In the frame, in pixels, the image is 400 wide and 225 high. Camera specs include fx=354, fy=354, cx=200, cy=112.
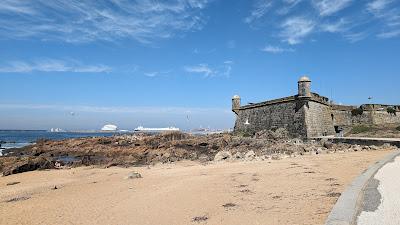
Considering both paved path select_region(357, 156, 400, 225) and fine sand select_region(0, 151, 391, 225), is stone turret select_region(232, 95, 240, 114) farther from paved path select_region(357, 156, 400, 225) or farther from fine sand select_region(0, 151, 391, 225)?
paved path select_region(357, 156, 400, 225)

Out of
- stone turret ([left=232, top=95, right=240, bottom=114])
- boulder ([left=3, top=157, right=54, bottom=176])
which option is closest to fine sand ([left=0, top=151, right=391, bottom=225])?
boulder ([left=3, top=157, right=54, bottom=176])

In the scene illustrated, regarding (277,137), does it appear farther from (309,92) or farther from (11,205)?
(11,205)

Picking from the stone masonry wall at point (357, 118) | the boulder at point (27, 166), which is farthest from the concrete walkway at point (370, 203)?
the stone masonry wall at point (357, 118)

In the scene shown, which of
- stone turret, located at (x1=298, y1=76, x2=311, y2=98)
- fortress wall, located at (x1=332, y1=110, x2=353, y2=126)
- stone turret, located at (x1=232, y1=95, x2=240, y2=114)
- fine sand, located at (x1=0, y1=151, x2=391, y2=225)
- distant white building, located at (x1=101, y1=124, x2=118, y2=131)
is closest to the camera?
fine sand, located at (x1=0, y1=151, x2=391, y2=225)

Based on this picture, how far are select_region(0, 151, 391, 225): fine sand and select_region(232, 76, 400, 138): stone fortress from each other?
17154 millimetres

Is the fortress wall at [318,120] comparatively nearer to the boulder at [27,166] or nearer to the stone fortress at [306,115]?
the stone fortress at [306,115]

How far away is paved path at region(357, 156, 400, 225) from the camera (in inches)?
202

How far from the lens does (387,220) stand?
513 cm

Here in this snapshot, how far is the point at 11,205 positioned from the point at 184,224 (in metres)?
6.10

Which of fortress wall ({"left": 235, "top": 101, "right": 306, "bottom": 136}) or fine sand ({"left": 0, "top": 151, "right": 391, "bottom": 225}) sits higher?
fortress wall ({"left": 235, "top": 101, "right": 306, "bottom": 136})

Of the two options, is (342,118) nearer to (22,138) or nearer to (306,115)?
(306,115)

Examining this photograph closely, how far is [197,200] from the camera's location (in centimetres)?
874

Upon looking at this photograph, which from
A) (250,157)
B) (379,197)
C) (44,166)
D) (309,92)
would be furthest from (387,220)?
(309,92)

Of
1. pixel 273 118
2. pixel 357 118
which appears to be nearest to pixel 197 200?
pixel 273 118
